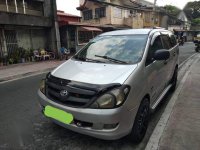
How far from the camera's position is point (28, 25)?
14.6m

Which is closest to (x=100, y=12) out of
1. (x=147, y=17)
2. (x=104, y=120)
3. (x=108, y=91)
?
(x=147, y=17)

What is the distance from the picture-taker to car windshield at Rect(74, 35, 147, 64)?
11.4 ft

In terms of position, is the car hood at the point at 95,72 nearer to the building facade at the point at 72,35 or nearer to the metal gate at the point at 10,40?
the metal gate at the point at 10,40

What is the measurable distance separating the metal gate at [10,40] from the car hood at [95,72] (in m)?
12.1

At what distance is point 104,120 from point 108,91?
382 millimetres

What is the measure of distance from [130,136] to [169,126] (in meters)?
1.08

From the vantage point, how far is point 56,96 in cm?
289

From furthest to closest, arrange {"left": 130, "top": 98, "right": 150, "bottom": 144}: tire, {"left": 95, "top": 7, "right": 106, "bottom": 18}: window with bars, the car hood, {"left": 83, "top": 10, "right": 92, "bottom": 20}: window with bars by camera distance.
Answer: {"left": 83, "top": 10, "right": 92, "bottom": 20}: window with bars
{"left": 95, "top": 7, "right": 106, "bottom": 18}: window with bars
{"left": 130, "top": 98, "right": 150, "bottom": 144}: tire
the car hood

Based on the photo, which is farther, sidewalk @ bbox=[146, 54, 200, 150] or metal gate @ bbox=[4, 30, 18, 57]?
metal gate @ bbox=[4, 30, 18, 57]

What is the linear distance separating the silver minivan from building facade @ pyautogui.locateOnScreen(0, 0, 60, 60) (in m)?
11.6

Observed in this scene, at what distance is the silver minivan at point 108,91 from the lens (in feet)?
8.43

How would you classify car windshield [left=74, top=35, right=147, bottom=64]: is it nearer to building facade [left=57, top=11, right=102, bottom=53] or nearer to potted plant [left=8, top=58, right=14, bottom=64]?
potted plant [left=8, top=58, right=14, bottom=64]

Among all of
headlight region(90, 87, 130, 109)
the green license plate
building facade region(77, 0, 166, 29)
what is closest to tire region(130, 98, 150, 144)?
headlight region(90, 87, 130, 109)

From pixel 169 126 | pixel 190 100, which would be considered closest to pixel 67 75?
pixel 169 126
